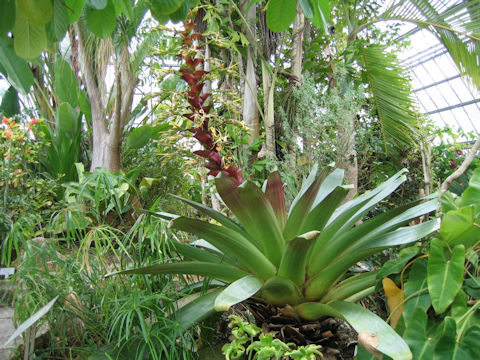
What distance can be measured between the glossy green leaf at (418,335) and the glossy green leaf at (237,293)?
55cm

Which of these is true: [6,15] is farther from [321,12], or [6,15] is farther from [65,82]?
[65,82]

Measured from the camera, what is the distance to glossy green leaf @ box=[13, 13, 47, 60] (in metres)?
1.25

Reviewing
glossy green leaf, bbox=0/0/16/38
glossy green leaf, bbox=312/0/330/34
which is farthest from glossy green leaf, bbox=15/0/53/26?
glossy green leaf, bbox=312/0/330/34

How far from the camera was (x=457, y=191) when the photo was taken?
12.7 ft

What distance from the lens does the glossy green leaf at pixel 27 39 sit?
1.25 meters

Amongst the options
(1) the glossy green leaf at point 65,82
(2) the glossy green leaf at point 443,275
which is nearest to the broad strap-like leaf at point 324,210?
(2) the glossy green leaf at point 443,275

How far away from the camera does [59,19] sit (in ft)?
4.34

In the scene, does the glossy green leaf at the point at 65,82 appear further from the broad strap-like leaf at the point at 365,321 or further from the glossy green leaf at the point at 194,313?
the broad strap-like leaf at the point at 365,321

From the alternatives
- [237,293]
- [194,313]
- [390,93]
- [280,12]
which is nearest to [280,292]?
[237,293]

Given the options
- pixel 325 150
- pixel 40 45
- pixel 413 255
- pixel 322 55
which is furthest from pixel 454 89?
pixel 40 45

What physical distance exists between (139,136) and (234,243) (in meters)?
3.65

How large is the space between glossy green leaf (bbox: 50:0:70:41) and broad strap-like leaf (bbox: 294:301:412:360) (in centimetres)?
140

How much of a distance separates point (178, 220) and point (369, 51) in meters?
3.37

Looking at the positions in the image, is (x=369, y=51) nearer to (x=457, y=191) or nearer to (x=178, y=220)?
(x=457, y=191)
